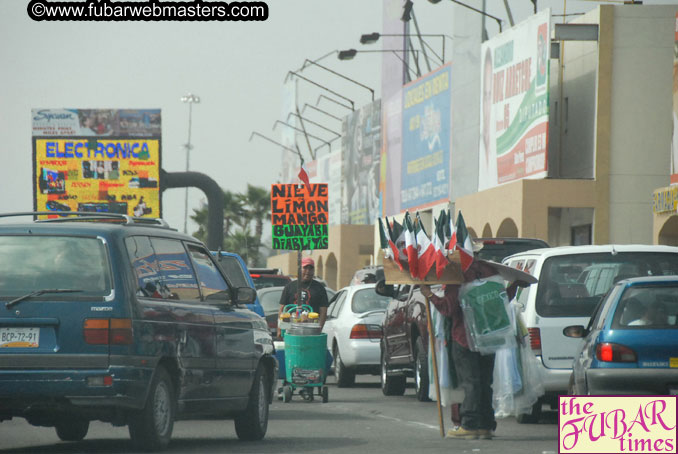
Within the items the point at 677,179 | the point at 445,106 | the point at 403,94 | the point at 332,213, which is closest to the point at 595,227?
the point at 677,179

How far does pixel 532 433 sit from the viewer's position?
44.5 ft

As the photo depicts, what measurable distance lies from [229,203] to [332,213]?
13.3 metres

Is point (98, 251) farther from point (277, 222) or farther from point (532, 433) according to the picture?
point (277, 222)

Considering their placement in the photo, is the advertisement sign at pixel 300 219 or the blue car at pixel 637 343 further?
the advertisement sign at pixel 300 219

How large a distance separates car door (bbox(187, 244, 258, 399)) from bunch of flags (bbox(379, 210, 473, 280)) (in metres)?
1.42

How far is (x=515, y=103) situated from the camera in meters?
38.6

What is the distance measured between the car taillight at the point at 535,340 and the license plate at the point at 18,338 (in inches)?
215

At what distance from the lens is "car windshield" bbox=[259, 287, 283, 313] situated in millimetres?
24781

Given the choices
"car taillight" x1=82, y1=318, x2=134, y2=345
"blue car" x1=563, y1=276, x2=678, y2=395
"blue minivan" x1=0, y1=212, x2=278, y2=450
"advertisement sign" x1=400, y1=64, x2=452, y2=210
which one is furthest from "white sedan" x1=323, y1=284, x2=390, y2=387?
"advertisement sign" x1=400, y1=64, x2=452, y2=210

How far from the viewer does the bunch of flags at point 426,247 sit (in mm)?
12680

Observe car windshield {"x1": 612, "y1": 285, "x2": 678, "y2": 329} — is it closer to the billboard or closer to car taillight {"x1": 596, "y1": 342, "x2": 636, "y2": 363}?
car taillight {"x1": 596, "y1": 342, "x2": 636, "y2": 363}

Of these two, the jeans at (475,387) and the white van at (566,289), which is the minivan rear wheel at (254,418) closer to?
the jeans at (475,387)

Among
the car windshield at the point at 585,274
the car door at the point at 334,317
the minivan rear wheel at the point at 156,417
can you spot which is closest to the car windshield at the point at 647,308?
the car windshield at the point at 585,274

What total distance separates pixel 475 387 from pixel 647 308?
1.74 metres
